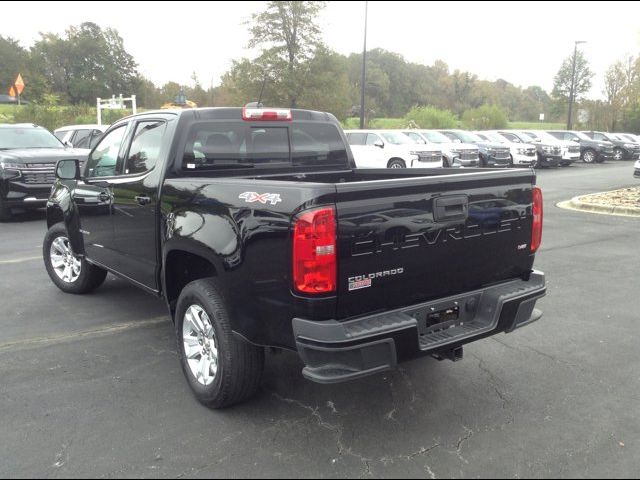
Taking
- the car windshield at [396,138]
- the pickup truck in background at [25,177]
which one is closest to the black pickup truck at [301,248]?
the pickup truck in background at [25,177]

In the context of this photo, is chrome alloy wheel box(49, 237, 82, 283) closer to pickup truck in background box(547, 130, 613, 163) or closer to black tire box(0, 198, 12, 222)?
black tire box(0, 198, 12, 222)

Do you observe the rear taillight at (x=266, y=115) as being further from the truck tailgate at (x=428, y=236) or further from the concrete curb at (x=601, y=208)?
the concrete curb at (x=601, y=208)

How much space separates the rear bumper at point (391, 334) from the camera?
9.57 feet

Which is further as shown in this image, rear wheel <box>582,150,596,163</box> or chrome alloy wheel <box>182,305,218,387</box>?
rear wheel <box>582,150,596,163</box>

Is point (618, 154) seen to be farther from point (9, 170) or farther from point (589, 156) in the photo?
point (9, 170)

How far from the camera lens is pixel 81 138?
16.8 metres

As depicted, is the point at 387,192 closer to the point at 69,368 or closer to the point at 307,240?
the point at 307,240

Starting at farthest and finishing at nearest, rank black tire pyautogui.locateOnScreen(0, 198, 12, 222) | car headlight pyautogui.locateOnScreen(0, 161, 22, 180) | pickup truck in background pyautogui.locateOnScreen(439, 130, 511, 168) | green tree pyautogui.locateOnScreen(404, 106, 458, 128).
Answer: green tree pyautogui.locateOnScreen(404, 106, 458, 128) < pickup truck in background pyautogui.locateOnScreen(439, 130, 511, 168) < black tire pyautogui.locateOnScreen(0, 198, 12, 222) < car headlight pyautogui.locateOnScreen(0, 161, 22, 180)

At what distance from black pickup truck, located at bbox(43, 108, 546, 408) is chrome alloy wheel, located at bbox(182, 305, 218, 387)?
1 cm

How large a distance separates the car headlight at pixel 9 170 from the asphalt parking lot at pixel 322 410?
624 centimetres

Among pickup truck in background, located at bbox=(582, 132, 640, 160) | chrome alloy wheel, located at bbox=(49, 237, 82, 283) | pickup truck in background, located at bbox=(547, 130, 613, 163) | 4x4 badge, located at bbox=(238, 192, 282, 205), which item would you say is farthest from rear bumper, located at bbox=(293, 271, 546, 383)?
pickup truck in background, located at bbox=(582, 132, 640, 160)

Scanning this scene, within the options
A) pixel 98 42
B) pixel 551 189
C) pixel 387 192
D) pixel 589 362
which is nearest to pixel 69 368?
pixel 387 192

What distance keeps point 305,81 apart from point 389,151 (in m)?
28.8

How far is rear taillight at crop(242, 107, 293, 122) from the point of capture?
14.8 ft
